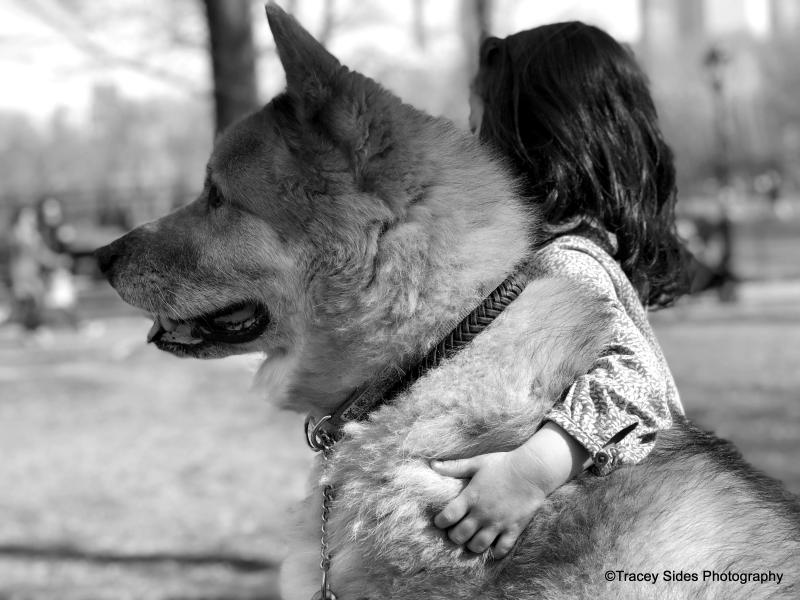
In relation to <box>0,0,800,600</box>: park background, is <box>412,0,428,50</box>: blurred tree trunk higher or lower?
higher

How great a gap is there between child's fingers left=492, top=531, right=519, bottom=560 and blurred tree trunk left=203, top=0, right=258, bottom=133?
753 centimetres

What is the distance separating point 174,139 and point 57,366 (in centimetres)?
2380

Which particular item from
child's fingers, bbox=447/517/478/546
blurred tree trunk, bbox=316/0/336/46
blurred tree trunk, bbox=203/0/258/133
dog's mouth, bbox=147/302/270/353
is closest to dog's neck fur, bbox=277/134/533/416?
dog's mouth, bbox=147/302/270/353

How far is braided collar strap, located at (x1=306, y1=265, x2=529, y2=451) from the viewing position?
96.6 inches

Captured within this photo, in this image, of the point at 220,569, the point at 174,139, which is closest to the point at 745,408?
the point at 220,569

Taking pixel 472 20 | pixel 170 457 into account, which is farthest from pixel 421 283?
pixel 472 20

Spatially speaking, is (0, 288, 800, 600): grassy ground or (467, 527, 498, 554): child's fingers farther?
(0, 288, 800, 600): grassy ground

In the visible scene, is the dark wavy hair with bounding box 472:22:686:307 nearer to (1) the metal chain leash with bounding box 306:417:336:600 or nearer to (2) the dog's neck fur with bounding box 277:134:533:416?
(2) the dog's neck fur with bounding box 277:134:533:416

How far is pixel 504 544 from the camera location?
2.23m

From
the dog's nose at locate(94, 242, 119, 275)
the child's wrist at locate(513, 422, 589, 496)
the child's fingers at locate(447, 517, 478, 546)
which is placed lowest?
the child's fingers at locate(447, 517, 478, 546)

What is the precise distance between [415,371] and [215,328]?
77 centimetres

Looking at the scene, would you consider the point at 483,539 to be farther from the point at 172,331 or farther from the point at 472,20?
the point at 472,20

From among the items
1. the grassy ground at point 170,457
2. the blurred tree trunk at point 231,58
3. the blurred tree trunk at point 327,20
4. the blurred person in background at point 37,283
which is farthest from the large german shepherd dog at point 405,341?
the blurred person in background at point 37,283

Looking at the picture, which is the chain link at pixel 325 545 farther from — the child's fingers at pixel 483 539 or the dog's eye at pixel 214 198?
→ the dog's eye at pixel 214 198
